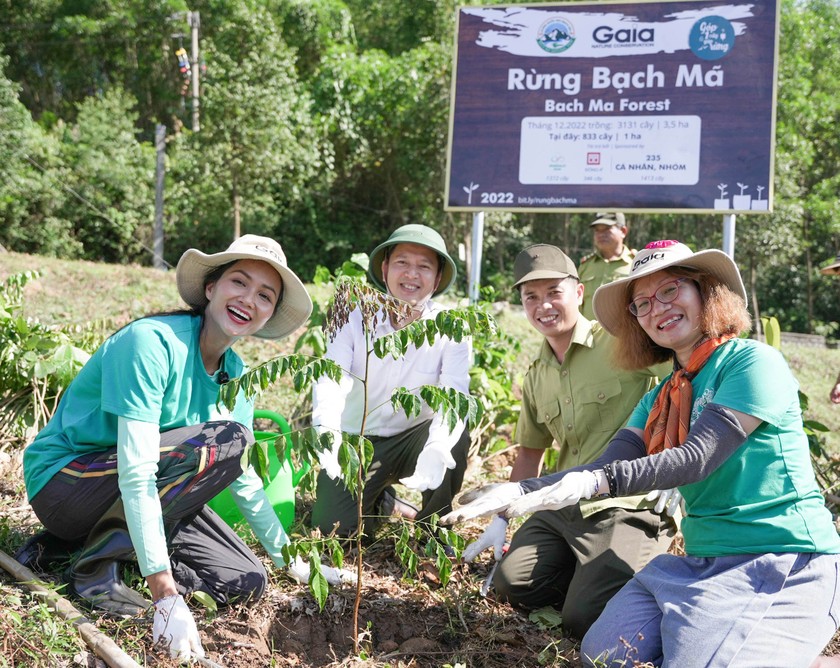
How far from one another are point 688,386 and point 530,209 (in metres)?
3.46

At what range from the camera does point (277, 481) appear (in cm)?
323

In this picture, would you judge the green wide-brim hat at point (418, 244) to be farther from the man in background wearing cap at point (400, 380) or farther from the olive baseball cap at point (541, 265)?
the olive baseball cap at point (541, 265)

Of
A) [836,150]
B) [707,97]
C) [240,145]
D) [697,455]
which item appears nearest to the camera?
[697,455]

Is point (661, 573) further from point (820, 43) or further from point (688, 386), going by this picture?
point (820, 43)

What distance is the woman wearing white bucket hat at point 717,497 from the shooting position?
6.89 feet

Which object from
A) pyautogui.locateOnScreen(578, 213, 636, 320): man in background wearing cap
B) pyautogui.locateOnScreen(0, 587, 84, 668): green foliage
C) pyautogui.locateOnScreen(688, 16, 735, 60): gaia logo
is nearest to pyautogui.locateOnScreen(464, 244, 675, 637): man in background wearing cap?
pyautogui.locateOnScreen(0, 587, 84, 668): green foliage

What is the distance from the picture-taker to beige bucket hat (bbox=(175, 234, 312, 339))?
2541 millimetres

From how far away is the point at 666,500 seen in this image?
286 centimetres

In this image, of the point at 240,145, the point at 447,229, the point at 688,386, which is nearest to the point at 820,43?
the point at 447,229

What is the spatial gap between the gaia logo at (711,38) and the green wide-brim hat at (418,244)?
315 centimetres

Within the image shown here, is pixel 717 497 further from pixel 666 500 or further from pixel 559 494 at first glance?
pixel 666 500

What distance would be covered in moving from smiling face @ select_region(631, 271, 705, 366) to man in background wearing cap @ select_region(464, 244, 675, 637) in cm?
43

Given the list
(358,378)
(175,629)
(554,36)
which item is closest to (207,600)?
(175,629)

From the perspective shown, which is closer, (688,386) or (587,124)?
(688,386)
